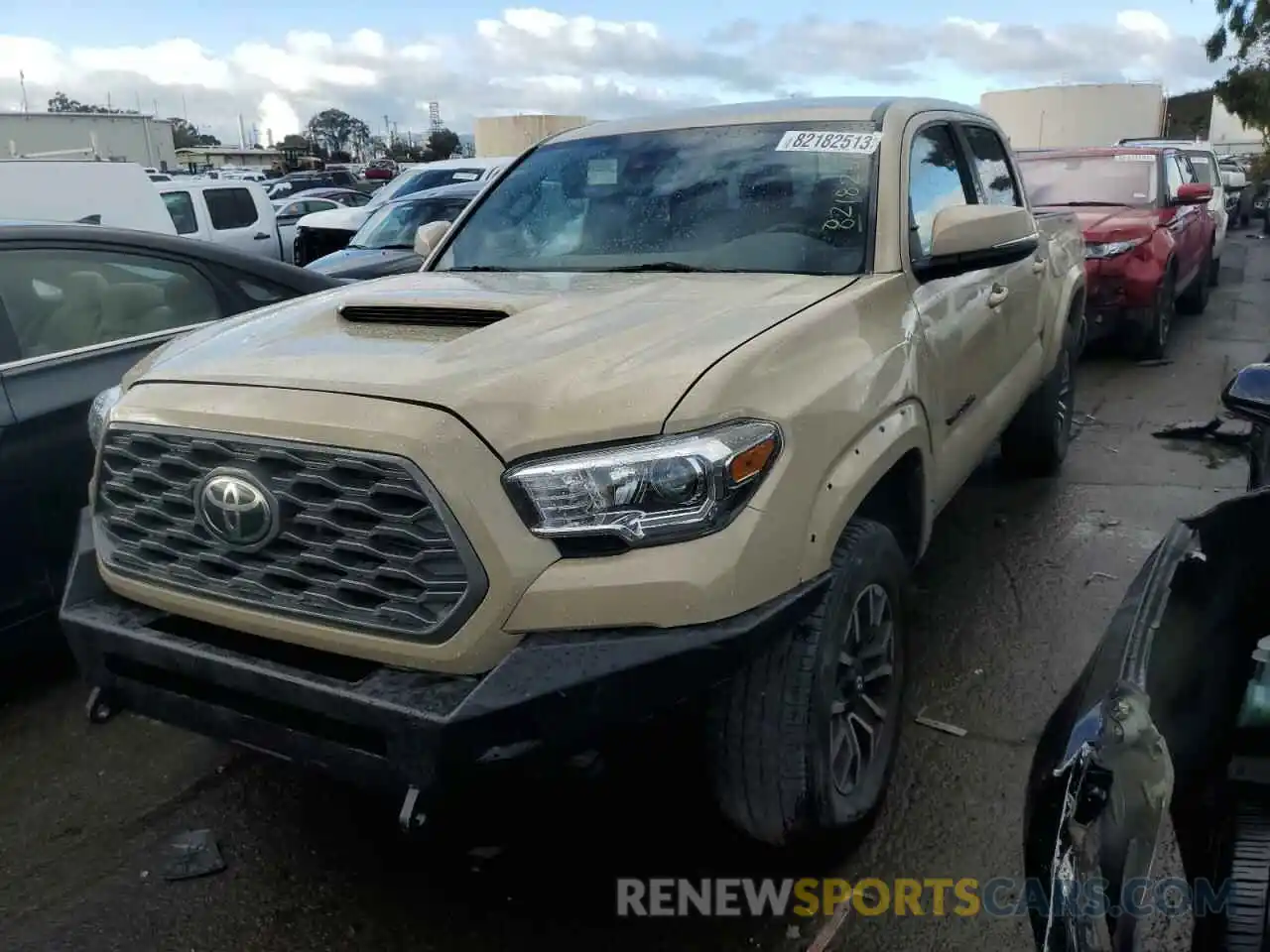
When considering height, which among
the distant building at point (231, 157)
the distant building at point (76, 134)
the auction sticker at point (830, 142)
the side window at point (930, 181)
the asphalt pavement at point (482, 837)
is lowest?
the asphalt pavement at point (482, 837)

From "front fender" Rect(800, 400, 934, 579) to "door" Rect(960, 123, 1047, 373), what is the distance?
4.35ft

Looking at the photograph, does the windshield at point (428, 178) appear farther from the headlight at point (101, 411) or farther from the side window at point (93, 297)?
the headlight at point (101, 411)

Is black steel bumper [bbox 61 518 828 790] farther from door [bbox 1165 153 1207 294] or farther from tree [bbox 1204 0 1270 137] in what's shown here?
tree [bbox 1204 0 1270 137]

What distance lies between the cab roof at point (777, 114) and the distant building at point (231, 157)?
216 feet

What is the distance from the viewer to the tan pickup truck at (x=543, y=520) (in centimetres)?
203

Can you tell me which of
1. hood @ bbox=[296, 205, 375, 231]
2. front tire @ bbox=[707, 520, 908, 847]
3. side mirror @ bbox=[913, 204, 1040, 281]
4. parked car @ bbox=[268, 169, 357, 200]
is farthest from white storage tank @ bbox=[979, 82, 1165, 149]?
front tire @ bbox=[707, 520, 908, 847]

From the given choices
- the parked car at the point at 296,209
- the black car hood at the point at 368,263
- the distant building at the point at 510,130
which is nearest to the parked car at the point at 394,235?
the black car hood at the point at 368,263

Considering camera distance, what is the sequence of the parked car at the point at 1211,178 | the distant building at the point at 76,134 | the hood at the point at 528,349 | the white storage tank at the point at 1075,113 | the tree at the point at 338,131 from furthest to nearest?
the tree at the point at 338,131 → the white storage tank at the point at 1075,113 → the distant building at the point at 76,134 → the parked car at the point at 1211,178 → the hood at the point at 528,349

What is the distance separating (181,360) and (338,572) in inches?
30.2

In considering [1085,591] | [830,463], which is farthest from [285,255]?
[830,463]

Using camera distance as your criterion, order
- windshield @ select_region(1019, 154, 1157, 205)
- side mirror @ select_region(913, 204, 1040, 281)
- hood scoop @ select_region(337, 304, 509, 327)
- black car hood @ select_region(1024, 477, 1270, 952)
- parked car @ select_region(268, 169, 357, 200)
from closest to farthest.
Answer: black car hood @ select_region(1024, 477, 1270, 952), hood scoop @ select_region(337, 304, 509, 327), side mirror @ select_region(913, 204, 1040, 281), windshield @ select_region(1019, 154, 1157, 205), parked car @ select_region(268, 169, 357, 200)

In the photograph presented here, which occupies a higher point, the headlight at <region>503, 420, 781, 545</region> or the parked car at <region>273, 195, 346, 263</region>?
the parked car at <region>273, 195, 346, 263</region>

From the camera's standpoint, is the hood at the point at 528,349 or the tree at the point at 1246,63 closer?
the hood at the point at 528,349

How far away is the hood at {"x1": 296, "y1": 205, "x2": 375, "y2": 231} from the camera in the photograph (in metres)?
11.8
